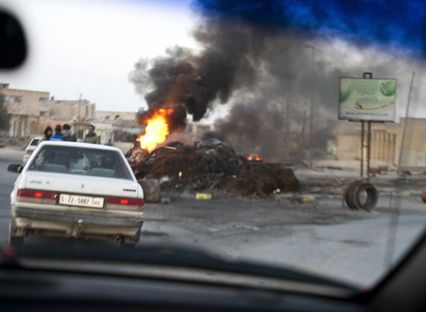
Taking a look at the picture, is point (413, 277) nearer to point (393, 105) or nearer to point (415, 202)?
point (415, 202)

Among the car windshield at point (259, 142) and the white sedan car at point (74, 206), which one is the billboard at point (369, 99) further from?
the white sedan car at point (74, 206)

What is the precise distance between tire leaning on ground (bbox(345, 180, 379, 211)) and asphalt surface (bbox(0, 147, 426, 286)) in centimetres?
22

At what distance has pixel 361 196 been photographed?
15.9 m

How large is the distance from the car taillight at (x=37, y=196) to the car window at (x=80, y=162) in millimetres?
523

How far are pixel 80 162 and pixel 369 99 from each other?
1217cm

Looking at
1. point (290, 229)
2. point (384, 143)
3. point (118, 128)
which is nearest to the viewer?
point (290, 229)

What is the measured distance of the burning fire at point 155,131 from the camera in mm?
26156

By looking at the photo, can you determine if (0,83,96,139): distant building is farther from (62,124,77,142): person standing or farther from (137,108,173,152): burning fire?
(62,124,77,142): person standing

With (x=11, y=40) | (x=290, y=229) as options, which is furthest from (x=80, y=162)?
(x=290, y=229)

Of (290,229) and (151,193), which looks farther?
(151,193)

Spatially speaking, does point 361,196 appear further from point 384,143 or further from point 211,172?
point 384,143

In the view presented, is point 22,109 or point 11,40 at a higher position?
point 22,109

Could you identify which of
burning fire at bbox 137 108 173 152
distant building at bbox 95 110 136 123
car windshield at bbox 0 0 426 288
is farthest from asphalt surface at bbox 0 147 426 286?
distant building at bbox 95 110 136 123

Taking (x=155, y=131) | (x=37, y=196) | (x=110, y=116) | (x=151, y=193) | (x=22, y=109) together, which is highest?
(x=22, y=109)
